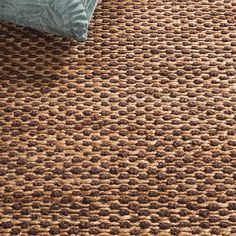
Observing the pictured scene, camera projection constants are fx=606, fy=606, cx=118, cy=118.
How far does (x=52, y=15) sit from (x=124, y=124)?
0.26 metres

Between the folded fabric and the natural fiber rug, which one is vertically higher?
the folded fabric

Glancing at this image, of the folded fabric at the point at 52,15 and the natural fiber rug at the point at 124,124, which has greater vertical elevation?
the folded fabric at the point at 52,15

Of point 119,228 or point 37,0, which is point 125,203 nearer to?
point 119,228

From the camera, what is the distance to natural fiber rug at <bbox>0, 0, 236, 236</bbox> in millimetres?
1038

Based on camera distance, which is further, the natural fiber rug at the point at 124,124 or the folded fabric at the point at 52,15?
the folded fabric at the point at 52,15

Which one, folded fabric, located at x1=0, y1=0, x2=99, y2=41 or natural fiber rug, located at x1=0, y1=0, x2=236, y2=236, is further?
folded fabric, located at x1=0, y1=0, x2=99, y2=41

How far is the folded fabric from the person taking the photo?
120 centimetres

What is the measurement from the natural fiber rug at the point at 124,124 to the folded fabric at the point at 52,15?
0.23 ft

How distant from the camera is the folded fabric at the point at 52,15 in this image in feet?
3.93

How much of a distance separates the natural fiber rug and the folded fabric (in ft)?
0.23

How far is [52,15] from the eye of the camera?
1200mm

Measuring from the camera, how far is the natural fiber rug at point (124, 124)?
1.04 m

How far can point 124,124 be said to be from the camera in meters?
1.15

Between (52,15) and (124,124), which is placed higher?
(52,15)
